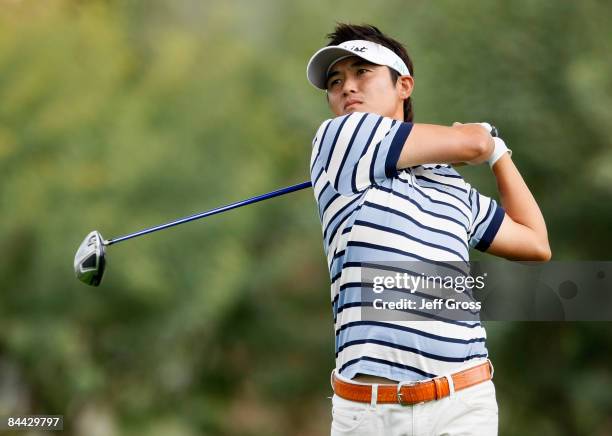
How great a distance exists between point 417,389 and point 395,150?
0.57 meters

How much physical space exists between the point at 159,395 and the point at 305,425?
122 inches

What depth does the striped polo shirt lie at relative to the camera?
2.83 m

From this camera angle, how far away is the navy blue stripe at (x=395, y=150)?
9.46 ft

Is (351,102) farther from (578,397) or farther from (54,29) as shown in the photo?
(54,29)

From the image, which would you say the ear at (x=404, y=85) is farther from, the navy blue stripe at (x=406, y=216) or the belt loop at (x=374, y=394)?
the belt loop at (x=374, y=394)

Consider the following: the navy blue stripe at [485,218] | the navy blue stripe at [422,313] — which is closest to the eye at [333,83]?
the navy blue stripe at [485,218]

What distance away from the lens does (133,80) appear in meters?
20.1

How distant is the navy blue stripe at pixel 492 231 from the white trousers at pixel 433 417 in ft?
1.30

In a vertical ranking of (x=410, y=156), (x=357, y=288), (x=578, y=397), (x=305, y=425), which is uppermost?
(x=305, y=425)

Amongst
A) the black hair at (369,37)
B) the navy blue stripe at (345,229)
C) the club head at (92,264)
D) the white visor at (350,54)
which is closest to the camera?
the navy blue stripe at (345,229)

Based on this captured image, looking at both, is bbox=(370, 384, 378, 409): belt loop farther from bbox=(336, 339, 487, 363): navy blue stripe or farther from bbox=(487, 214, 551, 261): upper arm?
→ bbox=(487, 214, 551, 261): upper arm

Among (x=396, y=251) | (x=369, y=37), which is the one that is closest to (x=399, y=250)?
(x=396, y=251)

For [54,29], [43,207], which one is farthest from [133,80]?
A: [43,207]

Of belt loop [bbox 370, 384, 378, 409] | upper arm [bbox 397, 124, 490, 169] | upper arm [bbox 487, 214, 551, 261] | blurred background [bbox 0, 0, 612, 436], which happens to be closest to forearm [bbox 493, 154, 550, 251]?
upper arm [bbox 487, 214, 551, 261]
